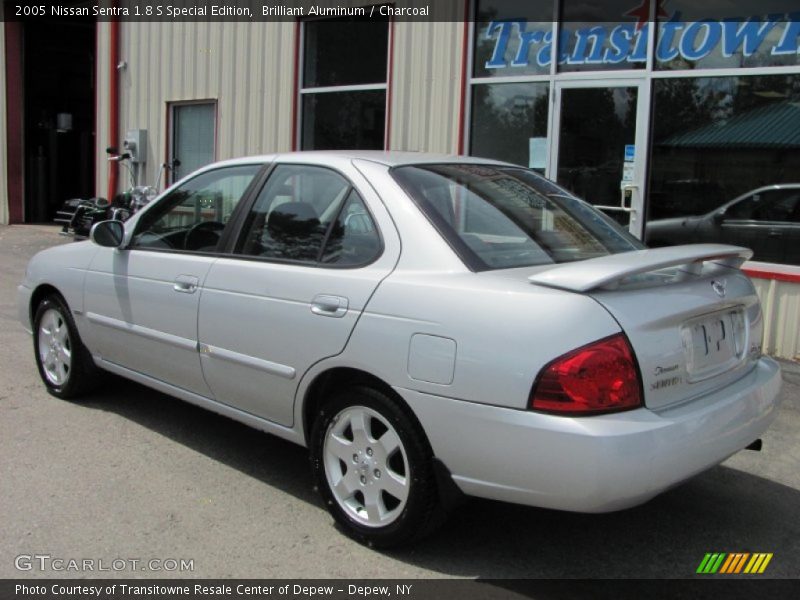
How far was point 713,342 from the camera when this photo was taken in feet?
10.1

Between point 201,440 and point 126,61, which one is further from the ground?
point 126,61

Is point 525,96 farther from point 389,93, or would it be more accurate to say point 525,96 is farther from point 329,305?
point 329,305

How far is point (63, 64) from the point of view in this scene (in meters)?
16.9

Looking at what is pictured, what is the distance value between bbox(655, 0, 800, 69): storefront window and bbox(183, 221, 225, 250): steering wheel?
502cm

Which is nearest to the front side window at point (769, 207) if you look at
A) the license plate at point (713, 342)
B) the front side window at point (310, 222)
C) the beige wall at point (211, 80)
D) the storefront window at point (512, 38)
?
the storefront window at point (512, 38)

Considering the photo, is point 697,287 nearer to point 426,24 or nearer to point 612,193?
point 612,193

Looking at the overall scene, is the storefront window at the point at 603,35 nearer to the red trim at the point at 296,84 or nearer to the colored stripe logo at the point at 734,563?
the red trim at the point at 296,84

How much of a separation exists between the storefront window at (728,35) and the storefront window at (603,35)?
209 millimetres

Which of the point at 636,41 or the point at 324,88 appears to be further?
the point at 324,88

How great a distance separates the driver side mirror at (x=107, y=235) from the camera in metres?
4.50

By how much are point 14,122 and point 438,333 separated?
49.5ft

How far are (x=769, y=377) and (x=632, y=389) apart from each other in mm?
1053

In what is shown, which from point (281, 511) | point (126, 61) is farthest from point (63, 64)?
point (281, 511)

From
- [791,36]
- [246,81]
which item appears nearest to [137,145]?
[246,81]
